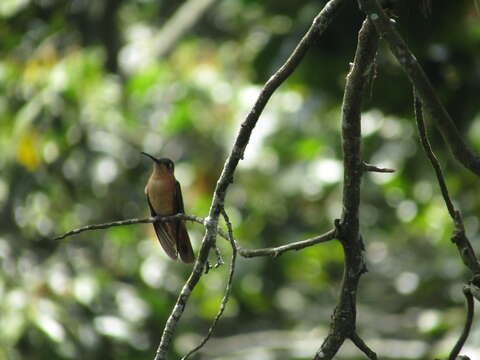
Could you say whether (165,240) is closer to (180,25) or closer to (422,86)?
Answer: (422,86)

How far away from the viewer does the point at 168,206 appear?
16.6ft

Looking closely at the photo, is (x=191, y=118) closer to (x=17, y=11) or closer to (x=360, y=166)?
(x=17, y=11)

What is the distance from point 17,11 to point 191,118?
9.97 ft

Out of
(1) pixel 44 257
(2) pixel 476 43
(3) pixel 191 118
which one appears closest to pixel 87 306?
(1) pixel 44 257

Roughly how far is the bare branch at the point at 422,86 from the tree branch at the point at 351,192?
152mm

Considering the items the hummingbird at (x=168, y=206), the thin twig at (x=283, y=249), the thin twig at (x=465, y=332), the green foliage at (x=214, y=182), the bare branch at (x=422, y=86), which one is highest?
the green foliage at (x=214, y=182)

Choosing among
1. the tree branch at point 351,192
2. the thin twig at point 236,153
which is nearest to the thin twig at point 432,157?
the tree branch at point 351,192

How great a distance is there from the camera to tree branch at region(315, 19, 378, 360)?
246 centimetres

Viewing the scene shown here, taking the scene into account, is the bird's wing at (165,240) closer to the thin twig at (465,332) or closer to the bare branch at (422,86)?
the thin twig at (465,332)

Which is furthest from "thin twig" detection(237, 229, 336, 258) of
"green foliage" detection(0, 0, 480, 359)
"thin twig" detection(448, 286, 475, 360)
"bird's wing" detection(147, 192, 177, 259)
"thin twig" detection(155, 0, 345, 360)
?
"green foliage" detection(0, 0, 480, 359)

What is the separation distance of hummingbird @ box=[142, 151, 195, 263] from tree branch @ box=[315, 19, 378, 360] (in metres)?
1.42

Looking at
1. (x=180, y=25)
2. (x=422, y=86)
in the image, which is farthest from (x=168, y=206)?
(x=180, y=25)

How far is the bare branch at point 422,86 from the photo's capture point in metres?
2.20

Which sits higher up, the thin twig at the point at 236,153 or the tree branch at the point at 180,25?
the tree branch at the point at 180,25
